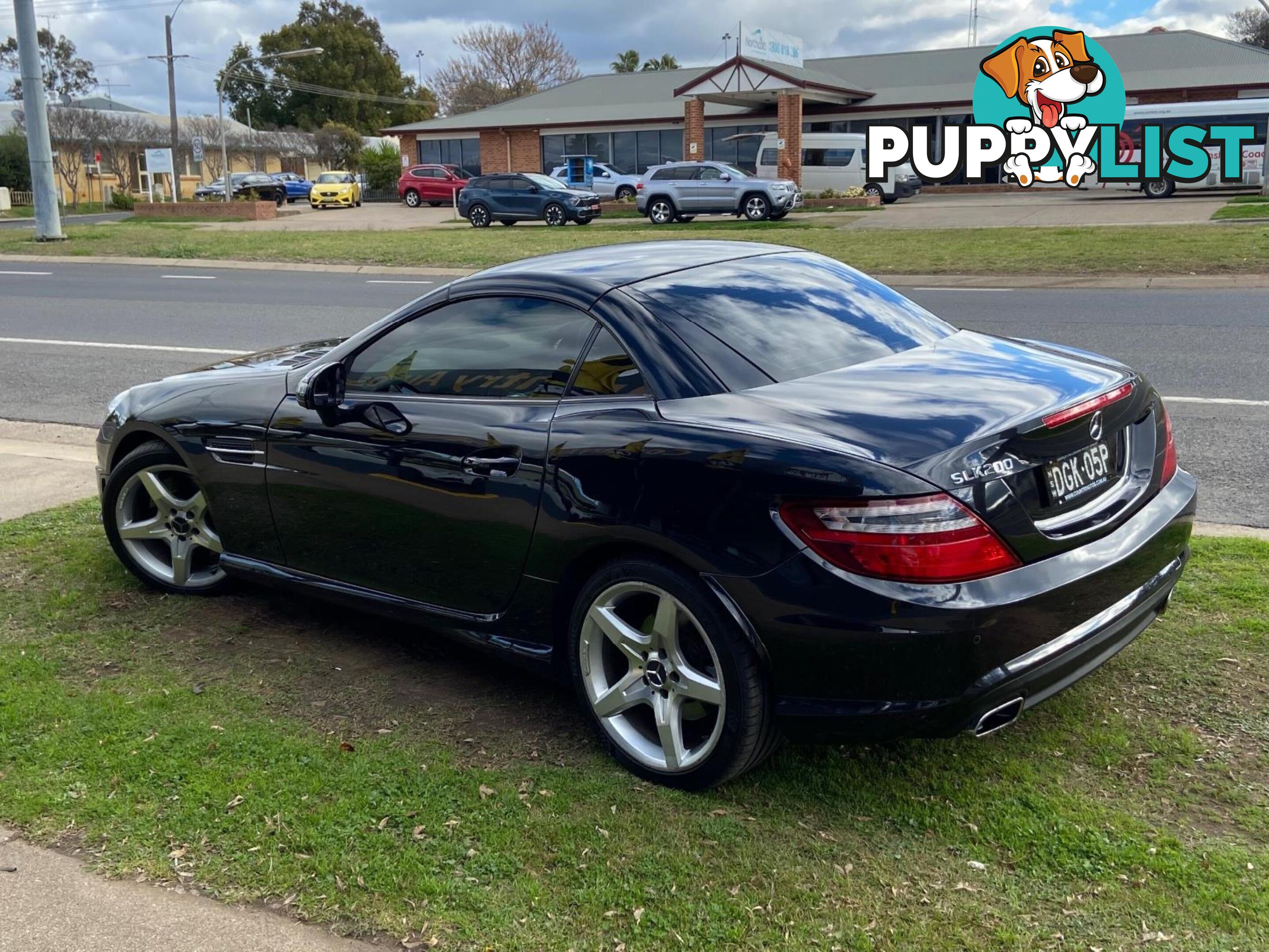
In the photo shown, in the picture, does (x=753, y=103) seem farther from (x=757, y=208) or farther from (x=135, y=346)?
(x=135, y=346)

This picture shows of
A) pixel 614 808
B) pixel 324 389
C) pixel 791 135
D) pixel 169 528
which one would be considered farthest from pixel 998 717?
pixel 791 135

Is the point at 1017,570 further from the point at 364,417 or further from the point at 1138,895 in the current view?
the point at 364,417

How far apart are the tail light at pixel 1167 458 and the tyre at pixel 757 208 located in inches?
1101

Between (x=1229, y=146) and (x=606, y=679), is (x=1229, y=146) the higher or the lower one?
the higher one

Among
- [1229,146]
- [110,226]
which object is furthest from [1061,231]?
[110,226]

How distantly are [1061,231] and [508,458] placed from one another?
21511 mm

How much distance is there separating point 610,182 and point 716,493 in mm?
42445

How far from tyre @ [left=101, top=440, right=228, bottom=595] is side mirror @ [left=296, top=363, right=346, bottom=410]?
953mm

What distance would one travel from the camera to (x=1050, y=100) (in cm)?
4091

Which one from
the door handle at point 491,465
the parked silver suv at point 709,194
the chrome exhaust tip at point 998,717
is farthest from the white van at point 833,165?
the chrome exhaust tip at point 998,717

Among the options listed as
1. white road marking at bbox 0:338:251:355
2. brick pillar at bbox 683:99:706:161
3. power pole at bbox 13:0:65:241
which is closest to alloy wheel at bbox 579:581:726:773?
white road marking at bbox 0:338:251:355

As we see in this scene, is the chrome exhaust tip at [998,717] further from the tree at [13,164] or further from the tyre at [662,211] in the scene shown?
the tree at [13,164]

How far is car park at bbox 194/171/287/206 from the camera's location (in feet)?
181

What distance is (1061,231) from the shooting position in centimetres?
2277
